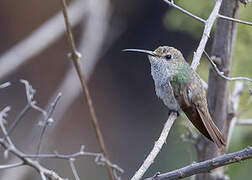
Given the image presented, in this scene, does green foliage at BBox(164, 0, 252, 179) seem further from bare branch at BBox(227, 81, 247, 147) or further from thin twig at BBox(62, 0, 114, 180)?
thin twig at BBox(62, 0, 114, 180)

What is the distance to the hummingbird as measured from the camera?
3396mm

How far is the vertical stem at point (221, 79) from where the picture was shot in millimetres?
2939

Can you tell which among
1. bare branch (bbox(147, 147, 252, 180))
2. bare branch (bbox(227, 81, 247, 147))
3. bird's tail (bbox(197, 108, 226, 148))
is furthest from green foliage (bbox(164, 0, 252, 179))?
bare branch (bbox(147, 147, 252, 180))

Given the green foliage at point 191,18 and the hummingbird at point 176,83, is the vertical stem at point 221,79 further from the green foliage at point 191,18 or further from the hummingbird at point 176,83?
the green foliage at point 191,18

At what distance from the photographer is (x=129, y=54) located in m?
8.50

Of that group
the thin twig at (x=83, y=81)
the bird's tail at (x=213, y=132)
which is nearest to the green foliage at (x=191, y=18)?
the bird's tail at (x=213, y=132)

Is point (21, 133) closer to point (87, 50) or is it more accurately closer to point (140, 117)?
point (140, 117)

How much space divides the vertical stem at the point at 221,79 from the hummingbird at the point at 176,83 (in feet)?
0.59

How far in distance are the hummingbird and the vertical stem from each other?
18cm

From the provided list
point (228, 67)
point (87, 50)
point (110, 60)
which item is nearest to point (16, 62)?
point (87, 50)

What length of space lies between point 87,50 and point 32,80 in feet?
11.9

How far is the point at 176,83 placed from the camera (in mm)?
3566

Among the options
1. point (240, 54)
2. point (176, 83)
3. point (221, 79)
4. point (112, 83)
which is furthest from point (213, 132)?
point (112, 83)

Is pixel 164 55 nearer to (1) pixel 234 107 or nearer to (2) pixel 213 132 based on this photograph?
(1) pixel 234 107
